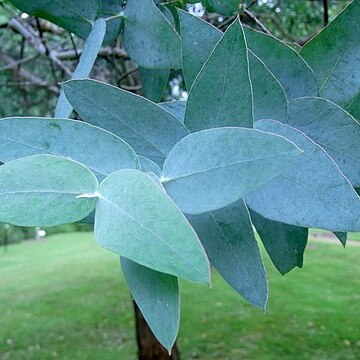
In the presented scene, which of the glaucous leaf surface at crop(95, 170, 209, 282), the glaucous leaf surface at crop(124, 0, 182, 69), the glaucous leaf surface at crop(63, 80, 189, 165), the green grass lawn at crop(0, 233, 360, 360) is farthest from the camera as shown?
the green grass lawn at crop(0, 233, 360, 360)

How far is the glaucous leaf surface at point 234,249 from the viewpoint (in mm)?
289

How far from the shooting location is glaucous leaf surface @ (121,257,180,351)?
241 millimetres

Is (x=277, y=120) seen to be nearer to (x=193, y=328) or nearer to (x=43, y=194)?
(x=43, y=194)

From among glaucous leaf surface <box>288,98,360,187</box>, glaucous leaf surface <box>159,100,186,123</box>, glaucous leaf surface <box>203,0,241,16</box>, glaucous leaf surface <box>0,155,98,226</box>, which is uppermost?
glaucous leaf surface <box>203,0,241,16</box>

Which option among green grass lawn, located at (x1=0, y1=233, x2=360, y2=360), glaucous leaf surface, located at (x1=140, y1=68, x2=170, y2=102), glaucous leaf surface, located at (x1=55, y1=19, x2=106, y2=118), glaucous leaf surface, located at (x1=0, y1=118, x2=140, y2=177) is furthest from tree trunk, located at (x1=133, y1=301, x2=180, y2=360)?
glaucous leaf surface, located at (x1=0, y1=118, x2=140, y2=177)

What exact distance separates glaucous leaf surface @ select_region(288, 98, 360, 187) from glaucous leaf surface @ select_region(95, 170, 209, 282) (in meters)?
0.14

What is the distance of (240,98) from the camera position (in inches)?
10.9

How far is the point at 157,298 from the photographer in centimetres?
25

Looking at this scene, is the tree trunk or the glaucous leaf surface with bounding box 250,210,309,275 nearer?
the glaucous leaf surface with bounding box 250,210,309,275

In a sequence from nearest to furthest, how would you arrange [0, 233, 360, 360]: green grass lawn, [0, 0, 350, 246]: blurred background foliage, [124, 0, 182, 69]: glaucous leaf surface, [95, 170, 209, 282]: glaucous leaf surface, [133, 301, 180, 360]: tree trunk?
[95, 170, 209, 282]: glaucous leaf surface < [124, 0, 182, 69]: glaucous leaf surface < [0, 0, 350, 246]: blurred background foliage < [133, 301, 180, 360]: tree trunk < [0, 233, 360, 360]: green grass lawn

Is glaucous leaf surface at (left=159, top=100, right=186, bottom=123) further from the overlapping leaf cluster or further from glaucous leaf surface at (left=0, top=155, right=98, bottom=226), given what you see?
glaucous leaf surface at (left=0, top=155, right=98, bottom=226)

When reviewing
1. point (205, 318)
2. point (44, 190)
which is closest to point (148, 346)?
point (205, 318)

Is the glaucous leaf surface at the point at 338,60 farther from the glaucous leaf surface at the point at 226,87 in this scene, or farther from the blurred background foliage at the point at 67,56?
the blurred background foliage at the point at 67,56

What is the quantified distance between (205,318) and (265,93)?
5933 millimetres
